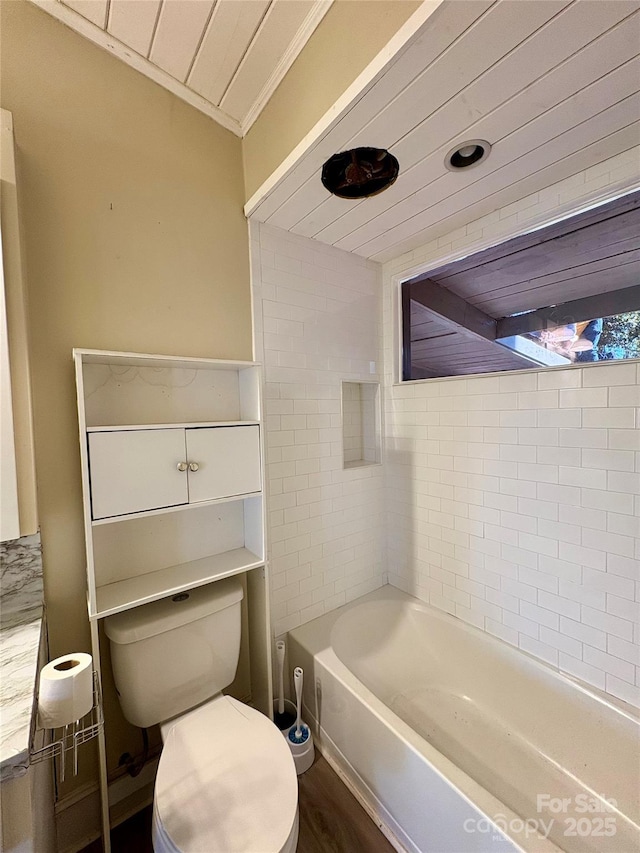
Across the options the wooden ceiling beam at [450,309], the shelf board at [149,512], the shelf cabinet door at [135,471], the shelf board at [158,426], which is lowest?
the shelf board at [149,512]

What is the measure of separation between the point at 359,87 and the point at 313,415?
1228 millimetres

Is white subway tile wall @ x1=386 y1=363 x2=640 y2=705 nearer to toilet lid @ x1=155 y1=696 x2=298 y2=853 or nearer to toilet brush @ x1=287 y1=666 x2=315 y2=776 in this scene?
toilet brush @ x1=287 y1=666 x2=315 y2=776

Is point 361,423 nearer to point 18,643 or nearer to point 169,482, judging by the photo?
point 169,482

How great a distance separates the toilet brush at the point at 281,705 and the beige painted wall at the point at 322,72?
2.05 meters

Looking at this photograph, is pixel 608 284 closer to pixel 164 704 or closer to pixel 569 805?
pixel 569 805

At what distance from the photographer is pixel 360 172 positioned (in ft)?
4.31

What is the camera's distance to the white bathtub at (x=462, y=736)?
1.08 m

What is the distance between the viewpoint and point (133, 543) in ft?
4.30

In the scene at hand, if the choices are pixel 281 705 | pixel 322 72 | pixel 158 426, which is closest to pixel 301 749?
pixel 281 705

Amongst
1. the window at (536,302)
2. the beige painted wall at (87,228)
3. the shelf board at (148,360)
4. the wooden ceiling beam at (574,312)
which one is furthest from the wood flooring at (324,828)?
the wooden ceiling beam at (574,312)

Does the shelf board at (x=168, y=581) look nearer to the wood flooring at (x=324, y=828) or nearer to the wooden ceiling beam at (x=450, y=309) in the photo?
the wood flooring at (x=324, y=828)

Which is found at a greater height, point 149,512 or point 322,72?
point 322,72

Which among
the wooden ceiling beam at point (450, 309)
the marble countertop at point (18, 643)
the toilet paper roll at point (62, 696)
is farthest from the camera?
the wooden ceiling beam at point (450, 309)

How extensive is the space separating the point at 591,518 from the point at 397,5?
1.71m
